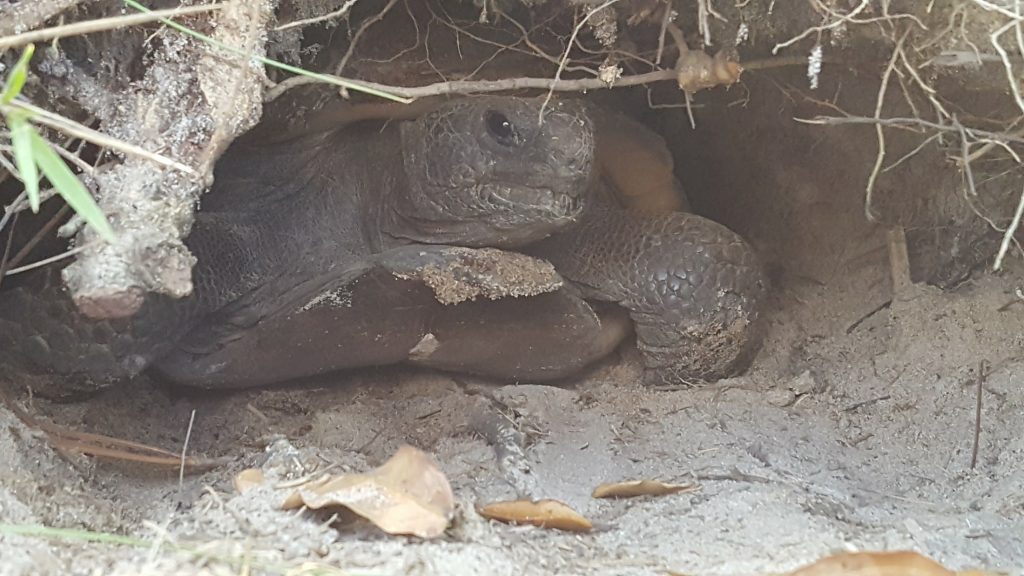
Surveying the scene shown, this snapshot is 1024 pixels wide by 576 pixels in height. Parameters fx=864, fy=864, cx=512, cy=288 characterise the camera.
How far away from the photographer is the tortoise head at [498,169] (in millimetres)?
1426

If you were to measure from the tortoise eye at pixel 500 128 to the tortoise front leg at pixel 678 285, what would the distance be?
31cm

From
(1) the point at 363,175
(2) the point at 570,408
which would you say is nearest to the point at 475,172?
(1) the point at 363,175

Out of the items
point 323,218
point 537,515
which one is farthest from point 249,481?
point 323,218

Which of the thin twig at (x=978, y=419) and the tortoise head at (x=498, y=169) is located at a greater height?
the tortoise head at (x=498, y=169)

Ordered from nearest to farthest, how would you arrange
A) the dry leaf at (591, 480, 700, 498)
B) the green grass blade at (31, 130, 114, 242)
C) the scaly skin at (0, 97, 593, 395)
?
the green grass blade at (31, 130, 114, 242)
the dry leaf at (591, 480, 700, 498)
the scaly skin at (0, 97, 593, 395)

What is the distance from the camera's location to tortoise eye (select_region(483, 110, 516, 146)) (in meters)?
1.45

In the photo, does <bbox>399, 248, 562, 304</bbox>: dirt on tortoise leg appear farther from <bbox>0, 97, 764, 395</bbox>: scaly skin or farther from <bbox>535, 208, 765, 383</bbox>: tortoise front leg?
<bbox>535, 208, 765, 383</bbox>: tortoise front leg

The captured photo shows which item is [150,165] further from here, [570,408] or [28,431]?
[570,408]

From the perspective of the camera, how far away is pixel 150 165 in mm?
980

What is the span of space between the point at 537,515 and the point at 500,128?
0.72 metres

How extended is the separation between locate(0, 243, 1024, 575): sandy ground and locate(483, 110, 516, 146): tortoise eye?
458 millimetres

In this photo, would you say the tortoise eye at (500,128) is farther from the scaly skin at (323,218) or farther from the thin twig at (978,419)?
the thin twig at (978,419)

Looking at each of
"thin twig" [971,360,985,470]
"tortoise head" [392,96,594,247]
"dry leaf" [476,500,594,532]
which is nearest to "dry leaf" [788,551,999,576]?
"dry leaf" [476,500,594,532]

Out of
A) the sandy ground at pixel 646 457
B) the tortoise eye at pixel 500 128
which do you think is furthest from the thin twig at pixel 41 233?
the tortoise eye at pixel 500 128
